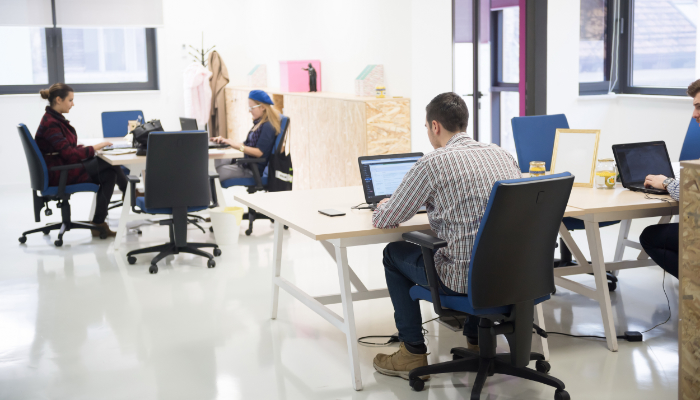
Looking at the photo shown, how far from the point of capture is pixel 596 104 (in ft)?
20.7

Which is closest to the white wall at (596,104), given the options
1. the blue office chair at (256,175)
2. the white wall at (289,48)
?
the white wall at (289,48)

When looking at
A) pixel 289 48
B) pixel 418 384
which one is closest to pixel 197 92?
pixel 289 48

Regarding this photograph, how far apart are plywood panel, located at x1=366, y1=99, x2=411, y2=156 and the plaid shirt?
3.38 m

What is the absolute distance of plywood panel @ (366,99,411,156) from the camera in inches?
239

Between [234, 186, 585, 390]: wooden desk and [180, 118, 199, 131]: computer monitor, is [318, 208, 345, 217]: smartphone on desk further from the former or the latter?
[180, 118, 199, 131]: computer monitor

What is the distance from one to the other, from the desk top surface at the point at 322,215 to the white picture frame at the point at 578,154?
642mm

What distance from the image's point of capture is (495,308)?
256 cm

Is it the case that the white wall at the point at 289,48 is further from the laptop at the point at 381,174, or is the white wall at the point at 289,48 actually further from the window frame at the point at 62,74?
the laptop at the point at 381,174

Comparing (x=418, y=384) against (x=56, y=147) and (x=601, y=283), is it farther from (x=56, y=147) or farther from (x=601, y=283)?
(x=56, y=147)

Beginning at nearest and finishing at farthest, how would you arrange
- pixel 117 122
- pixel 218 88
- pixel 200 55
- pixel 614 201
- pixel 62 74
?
pixel 614 201
pixel 117 122
pixel 62 74
pixel 218 88
pixel 200 55

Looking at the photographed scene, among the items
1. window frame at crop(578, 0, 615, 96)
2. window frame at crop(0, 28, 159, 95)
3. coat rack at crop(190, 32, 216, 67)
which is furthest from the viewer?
coat rack at crop(190, 32, 216, 67)

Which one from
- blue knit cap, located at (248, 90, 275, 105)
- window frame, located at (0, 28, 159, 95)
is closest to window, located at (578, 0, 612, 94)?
blue knit cap, located at (248, 90, 275, 105)

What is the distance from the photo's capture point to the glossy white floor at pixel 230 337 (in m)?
2.91

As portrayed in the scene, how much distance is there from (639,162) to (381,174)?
134cm
